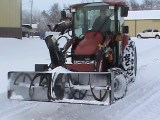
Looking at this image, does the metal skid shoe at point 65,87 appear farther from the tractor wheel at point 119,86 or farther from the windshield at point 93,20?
the windshield at point 93,20

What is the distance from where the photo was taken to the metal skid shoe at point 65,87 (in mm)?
6492

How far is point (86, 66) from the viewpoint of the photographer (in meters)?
7.84

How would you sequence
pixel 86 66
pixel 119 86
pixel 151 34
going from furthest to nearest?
pixel 151 34, pixel 86 66, pixel 119 86

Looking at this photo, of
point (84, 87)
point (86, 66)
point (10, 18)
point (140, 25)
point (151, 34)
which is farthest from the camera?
point (140, 25)

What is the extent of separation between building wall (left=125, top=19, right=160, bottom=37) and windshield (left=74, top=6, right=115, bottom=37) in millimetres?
46686

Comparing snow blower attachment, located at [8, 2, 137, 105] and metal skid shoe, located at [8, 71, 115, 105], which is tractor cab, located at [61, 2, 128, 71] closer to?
snow blower attachment, located at [8, 2, 137, 105]

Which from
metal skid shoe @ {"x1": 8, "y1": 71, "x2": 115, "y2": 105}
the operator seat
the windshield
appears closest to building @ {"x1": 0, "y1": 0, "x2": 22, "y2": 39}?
the windshield

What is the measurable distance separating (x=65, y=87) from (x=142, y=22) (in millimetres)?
50465

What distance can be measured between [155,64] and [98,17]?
6120 millimetres

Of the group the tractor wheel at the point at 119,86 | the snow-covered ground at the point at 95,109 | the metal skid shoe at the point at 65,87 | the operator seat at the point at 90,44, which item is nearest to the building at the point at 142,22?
the snow-covered ground at the point at 95,109

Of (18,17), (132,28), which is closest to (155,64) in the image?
(18,17)

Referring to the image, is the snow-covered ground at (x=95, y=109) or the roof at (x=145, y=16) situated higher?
the roof at (x=145, y=16)

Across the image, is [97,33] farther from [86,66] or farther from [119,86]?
[119,86]

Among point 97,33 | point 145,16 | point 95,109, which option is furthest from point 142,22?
point 95,109
